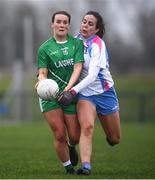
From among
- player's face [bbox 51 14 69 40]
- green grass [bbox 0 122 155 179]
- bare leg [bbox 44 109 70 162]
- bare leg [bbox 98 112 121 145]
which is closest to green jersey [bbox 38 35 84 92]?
player's face [bbox 51 14 69 40]

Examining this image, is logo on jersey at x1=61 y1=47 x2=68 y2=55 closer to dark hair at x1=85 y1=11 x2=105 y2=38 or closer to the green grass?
dark hair at x1=85 y1=11 x2=105 y2=38

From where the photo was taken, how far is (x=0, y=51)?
63.8 meters

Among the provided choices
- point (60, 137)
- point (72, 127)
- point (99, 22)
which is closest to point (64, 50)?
point (99, 22)

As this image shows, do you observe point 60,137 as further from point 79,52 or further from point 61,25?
point 61,25

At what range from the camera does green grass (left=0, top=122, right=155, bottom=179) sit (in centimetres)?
1052

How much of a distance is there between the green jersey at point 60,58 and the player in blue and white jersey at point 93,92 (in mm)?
190

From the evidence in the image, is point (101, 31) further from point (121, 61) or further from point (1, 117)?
point (121, 61)

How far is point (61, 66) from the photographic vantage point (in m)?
10.3

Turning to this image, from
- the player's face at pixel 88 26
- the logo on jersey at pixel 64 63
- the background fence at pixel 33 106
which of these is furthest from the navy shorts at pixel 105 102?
the background fence at pixel 33 106

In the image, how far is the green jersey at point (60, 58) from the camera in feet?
33.7

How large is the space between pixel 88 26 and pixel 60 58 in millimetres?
620

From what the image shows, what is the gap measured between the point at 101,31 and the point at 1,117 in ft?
77.4

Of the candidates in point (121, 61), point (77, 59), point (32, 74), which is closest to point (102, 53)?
point (77, 59)

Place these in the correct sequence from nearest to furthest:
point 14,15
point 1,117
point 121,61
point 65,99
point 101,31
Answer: point 65,99
point 101,31
point 1,117
point 121,61
point 14,15
